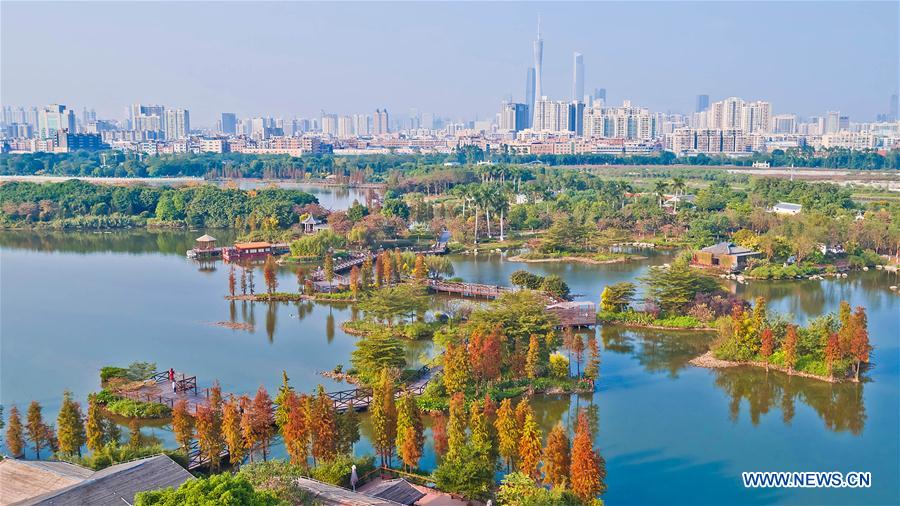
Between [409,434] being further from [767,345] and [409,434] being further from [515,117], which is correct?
[515,117]

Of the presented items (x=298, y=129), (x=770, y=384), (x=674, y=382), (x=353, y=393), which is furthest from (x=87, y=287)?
(x=298, y=129)

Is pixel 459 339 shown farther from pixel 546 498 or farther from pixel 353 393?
pixel 546 498

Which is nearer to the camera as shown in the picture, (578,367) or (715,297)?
(578,367)

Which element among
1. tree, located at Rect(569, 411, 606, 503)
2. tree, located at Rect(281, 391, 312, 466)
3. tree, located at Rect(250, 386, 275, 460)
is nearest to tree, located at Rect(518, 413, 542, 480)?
tree, located at Rect(569, 411, 606, 503)

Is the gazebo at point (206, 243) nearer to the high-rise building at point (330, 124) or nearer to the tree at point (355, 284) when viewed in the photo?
the tree at point (355, 284)

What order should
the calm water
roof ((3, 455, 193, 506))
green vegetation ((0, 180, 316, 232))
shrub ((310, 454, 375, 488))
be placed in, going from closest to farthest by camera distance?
roof ((3, 455, 193, 506)), shrub ((310, 454, 375, 488)), the calm water, green vegetation ((0, 180, 316, 232))

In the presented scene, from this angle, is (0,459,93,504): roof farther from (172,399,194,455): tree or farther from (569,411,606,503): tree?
(569,411,606,503): tree

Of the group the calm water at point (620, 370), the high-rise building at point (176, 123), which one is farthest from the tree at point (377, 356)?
the high-rise building at point (176, 123)
